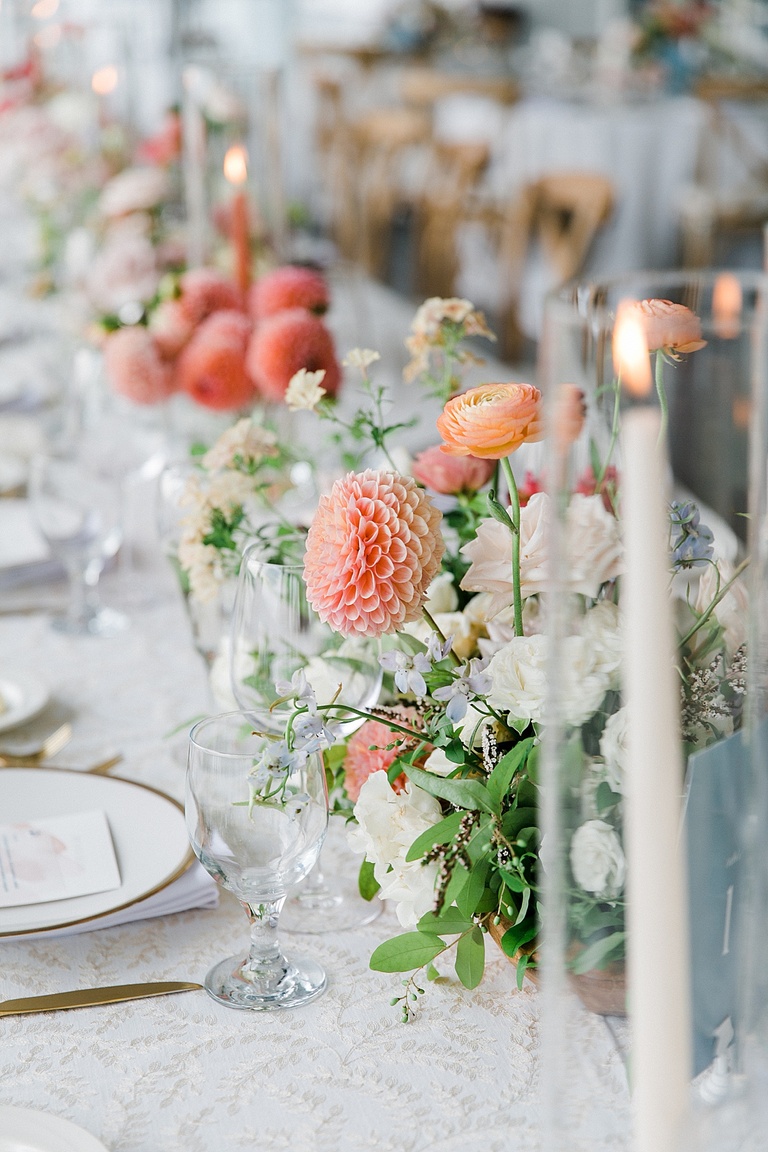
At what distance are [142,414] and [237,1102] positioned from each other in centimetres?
A: 130

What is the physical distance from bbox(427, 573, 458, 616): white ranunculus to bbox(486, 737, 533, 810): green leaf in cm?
17

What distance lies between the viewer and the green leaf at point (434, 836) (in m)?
0.66

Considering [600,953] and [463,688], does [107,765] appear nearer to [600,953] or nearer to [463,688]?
[463,688]

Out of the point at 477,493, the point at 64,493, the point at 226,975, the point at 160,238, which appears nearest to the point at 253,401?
the point at 64,493

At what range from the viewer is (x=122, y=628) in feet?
4.06

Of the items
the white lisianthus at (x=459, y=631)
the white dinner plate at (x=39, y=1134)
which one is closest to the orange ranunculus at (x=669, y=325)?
the white lisianthus at (x=459, y=631)

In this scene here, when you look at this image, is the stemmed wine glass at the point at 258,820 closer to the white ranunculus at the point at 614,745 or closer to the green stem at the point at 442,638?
the green stem at the point at 442,638

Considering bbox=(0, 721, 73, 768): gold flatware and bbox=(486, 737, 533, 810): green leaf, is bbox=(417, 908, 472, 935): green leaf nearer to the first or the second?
bbox=(486, 737, 533, 810): green leaf

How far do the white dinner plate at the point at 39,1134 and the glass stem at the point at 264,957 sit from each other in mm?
140

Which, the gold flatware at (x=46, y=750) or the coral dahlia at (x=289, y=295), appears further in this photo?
the coral dahlia at (x=289, y=295)

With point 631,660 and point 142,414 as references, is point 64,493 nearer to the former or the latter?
point 142,414

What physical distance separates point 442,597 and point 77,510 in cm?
51

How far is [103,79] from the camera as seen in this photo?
8.44ft

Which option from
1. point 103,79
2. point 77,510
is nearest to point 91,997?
point 77,510
